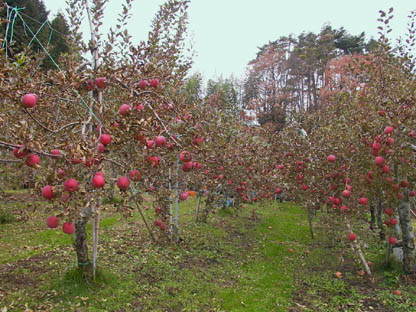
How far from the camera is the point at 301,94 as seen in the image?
25.5 meters

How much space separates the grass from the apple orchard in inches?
17.4

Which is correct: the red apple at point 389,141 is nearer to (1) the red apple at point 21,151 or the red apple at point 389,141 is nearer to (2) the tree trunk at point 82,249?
(1) the red apple at point 21,151

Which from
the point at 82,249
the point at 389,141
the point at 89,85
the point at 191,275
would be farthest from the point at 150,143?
the point at 191,275

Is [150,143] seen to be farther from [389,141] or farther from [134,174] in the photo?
[389,141]

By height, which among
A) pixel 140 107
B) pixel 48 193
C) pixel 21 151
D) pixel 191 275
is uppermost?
pixel 140 107

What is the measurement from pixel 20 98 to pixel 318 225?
912 cm

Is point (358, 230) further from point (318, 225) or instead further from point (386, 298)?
point (386, 298)

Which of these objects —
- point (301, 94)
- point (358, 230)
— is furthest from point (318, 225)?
point (301, 94)

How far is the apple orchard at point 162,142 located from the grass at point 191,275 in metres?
0.44

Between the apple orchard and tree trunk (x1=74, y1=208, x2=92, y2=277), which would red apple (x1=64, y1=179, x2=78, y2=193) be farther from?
tree trunk (x1=74, y1=208, x2=92, y2=277)

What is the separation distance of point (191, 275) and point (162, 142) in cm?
335

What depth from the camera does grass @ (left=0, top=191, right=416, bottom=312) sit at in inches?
155

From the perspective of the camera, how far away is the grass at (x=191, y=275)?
155 inches

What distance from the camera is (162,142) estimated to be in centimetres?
237
